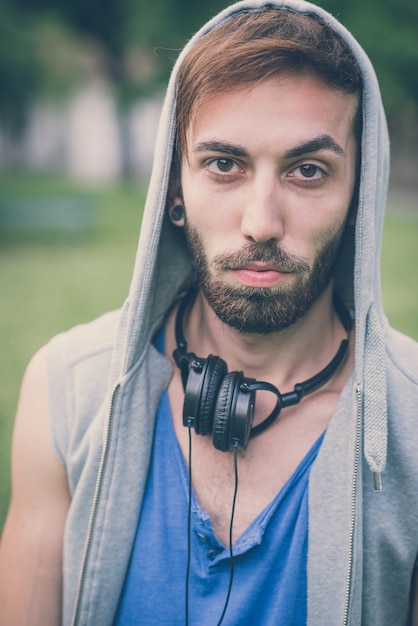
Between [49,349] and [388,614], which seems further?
[49,349]

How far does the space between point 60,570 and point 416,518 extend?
1.20 m

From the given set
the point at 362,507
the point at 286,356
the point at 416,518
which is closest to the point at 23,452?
the point at 286,356

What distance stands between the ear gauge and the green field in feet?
8.03

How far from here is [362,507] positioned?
193 cm

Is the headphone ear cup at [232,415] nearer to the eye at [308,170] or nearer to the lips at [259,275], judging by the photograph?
the lips at [259,275]

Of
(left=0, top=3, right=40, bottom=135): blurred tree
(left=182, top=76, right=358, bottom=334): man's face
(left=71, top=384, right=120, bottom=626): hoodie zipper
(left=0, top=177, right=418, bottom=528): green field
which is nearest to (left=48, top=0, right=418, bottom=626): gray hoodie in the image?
(left=71, top=384, right=120, bottom=626): hoodie zipper

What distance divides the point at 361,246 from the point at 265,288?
1.15ft

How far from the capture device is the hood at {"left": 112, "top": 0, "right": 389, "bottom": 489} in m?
1.95

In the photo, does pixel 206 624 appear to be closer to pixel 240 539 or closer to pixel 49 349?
pixel 240 539

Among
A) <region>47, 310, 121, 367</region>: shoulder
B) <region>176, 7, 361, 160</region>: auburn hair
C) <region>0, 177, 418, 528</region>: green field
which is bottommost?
<region>47, 310, 121, 367</region>: shoulder

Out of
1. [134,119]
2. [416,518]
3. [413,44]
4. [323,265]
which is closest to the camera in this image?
[416,518]

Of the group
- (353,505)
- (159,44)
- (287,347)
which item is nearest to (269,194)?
(287,347)

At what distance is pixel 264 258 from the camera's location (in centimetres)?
197

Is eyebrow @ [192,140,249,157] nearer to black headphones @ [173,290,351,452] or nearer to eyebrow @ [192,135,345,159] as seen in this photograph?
eyebrow @ [192,135,345,159]
